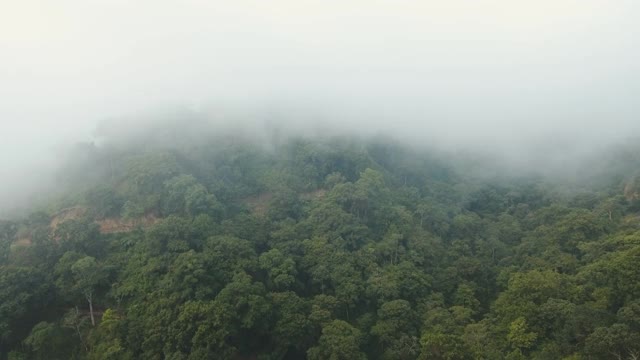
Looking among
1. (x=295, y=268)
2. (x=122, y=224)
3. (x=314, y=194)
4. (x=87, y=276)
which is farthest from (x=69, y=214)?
(x=314, y=194)

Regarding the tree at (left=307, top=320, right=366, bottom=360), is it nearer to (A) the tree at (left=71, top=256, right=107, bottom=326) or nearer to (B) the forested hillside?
(B) the forested hillside

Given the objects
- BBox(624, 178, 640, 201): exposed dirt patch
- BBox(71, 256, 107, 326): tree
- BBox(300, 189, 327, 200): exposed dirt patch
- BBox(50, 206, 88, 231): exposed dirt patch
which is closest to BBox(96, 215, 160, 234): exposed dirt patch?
BBox(50, 206, 88, 231): exposed dirt patch

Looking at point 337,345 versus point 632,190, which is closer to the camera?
point 337,345

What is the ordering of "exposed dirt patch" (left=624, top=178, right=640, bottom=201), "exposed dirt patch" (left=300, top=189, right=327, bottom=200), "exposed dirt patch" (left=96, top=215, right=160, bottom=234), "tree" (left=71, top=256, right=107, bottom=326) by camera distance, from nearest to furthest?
1. "tree" (left=71, top=256, right=107, bottom=326)
2. "exposed dirt patch" (left=96, top=215, right=160, bottom=234)
3. "exposed dirt patch" (left=300, top=189, right=327, bottom=200)
4. "exposed dirt patch" (left=624, top=178, right=640, bottom=201)

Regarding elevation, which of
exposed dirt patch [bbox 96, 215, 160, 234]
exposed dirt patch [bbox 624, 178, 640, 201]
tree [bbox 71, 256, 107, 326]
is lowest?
exposed dirt patch [bbox 96, 215, 160, 234]

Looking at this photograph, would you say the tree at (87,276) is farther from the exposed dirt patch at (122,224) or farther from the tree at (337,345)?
the tree at (337,345)

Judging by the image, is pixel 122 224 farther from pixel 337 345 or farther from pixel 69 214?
pixel 337 345

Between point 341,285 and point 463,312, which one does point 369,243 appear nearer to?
point 341,285

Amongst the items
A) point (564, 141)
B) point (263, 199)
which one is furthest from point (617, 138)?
point (263, 199)

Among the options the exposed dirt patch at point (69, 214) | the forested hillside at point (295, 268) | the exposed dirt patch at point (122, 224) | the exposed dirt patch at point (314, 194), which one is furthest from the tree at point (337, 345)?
the exposed dirt patch at point (69, 214)
